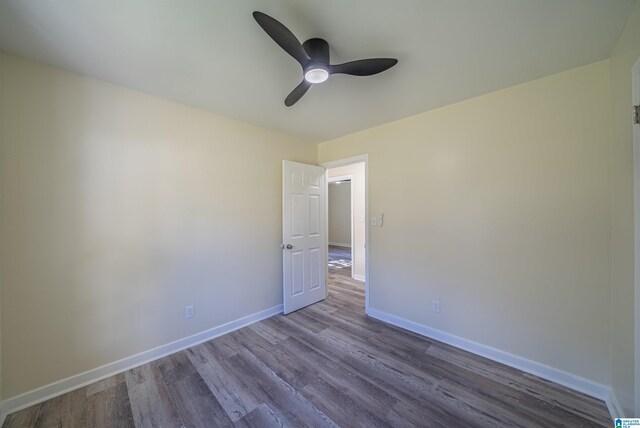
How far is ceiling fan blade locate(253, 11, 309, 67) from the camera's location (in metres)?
1.10

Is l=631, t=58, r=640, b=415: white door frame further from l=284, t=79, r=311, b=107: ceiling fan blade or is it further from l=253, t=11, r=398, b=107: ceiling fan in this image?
l=284, t=79, r=311, b=107: ceiling fan blade

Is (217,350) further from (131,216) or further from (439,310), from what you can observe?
(439,310)

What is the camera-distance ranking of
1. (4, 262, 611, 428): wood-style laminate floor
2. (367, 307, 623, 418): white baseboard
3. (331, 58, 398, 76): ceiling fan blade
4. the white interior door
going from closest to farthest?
1. (331, 58, 398, 76): ceiling fan blade
2. (4, 262, 611, 428): wood-style laminate floor
3. (367, 307, 623, 418): white baseboard
4. the white interior door

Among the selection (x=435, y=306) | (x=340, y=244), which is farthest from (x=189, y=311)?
(x=340, y=244)

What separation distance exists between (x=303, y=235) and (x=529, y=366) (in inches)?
101

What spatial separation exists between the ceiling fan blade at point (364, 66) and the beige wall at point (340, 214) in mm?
7131

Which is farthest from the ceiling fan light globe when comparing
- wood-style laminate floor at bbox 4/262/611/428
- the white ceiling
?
wood-style laminate floor at bbox 4/262/611/428

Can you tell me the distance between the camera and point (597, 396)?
5.50ft

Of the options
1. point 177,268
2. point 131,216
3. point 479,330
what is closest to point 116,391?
point 177,268

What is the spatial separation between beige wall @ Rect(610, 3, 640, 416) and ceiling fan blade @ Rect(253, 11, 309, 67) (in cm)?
180

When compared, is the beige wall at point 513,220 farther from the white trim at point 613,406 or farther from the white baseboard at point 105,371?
the white baseboard at point 105,371

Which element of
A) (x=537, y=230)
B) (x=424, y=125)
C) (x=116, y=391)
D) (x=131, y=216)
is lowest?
(x=116, y=391)

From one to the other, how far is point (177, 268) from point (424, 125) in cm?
296

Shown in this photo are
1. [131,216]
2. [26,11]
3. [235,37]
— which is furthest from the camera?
[131,216]
